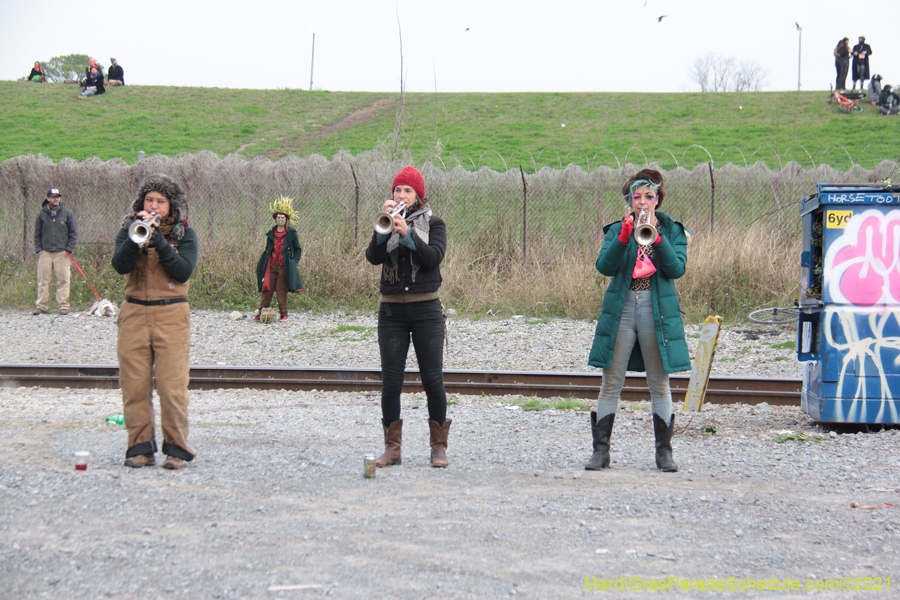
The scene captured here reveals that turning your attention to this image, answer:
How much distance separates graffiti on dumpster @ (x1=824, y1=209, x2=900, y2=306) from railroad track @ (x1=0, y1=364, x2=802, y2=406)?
1.86 meters

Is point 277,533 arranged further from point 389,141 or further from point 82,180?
point 82,180

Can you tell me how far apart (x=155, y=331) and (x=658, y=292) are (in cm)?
312

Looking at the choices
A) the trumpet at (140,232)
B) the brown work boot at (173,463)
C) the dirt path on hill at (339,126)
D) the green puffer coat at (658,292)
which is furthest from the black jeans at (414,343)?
the dirt path on hill at (339,126)

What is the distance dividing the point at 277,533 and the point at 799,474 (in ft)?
10.9

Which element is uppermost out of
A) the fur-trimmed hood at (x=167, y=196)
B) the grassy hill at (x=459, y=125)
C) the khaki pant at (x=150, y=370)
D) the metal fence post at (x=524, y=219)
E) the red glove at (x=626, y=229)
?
the grassy hill at (x=459, y=125)

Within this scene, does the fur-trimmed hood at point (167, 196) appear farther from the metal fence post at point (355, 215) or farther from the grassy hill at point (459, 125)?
the grassy hill at point (459, 125)

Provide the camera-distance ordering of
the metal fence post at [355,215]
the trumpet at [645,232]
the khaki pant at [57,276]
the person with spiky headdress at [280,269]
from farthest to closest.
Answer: the metal fence post at [355,215]
the khaki pant at [57,276]
the person with spiky headdress at [280,269]
the trumpet at [645,232]

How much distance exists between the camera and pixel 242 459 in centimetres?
511

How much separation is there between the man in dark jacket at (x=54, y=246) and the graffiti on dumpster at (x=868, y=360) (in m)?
12.6

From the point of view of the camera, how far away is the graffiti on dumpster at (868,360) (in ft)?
20.3

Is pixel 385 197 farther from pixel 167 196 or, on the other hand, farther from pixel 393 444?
pixel 393 444

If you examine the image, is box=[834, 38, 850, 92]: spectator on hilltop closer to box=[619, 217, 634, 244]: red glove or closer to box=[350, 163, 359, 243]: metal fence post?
box=[350, 163, 359, 243]: metal fence post

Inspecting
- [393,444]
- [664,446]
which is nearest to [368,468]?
[393,444]

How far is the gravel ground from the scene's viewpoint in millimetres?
3082
